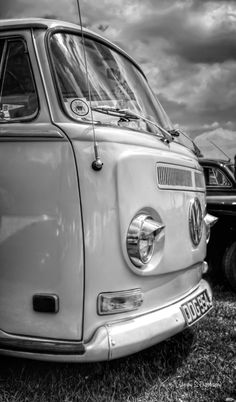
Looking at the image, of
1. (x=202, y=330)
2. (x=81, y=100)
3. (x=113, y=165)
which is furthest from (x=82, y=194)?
(x=202, y=330)

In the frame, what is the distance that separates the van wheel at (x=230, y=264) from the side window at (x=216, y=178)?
59.4 inches

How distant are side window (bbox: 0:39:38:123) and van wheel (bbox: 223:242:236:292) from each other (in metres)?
3.36

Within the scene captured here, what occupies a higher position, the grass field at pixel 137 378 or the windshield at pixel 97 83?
the windshield at pixel 97 83

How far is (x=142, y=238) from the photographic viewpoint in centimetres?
268

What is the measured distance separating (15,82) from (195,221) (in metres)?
1.53

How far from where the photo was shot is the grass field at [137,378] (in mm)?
2809

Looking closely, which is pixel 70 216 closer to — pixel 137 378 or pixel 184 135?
pixel 137 378

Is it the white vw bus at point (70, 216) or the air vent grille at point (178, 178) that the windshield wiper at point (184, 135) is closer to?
the air vent grille at point (178, 178)

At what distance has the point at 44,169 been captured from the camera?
2564 millimetres

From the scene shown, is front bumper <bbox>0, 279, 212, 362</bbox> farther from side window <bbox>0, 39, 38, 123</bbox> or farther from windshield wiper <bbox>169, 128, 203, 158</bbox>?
windshield wiper <bbox>169, 128, 203, 158</bbox>

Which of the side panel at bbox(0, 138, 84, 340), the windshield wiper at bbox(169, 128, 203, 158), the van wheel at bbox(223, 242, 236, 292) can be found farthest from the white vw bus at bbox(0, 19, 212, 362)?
→ the van wheel at bbox(223, 242, 236, 292)

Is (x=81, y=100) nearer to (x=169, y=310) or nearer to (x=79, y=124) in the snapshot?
(x=79, y=124)

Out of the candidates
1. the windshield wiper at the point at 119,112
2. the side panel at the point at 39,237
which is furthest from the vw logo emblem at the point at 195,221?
the side panel at the point at 39,237

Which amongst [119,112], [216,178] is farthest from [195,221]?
[216,178]
